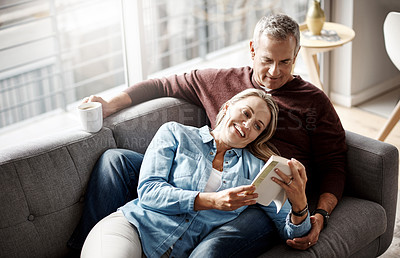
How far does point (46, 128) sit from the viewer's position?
10.9 ft

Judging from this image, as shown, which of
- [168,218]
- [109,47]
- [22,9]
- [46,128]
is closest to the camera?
[168,218]

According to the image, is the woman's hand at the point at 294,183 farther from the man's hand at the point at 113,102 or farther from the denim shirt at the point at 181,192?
the man's hand at the point at 113,102

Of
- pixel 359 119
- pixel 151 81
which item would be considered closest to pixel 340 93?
pixel 359 119

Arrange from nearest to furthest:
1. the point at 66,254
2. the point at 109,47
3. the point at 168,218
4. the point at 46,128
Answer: the point at 168,218, the point at 66,254, the point at 46,128, the point at 109,47

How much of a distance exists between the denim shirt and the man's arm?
0.9 inches

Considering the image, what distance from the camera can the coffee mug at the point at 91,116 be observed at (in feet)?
6.81

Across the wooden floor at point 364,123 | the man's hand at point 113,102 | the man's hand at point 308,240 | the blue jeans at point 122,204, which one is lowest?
the wooden floor at point 364,123

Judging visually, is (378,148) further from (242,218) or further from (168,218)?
(168,218)

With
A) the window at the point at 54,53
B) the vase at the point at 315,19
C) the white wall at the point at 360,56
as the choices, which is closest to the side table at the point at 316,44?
the vase at the point at 315,19

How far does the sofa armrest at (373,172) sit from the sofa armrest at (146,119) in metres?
0.65

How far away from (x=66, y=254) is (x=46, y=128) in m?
1.49

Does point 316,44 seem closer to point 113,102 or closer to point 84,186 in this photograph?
point 113,102

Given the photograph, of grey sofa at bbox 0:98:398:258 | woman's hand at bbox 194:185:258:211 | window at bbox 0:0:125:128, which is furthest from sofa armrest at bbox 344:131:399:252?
window at bbox 0:0:125:128

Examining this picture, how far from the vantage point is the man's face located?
2.09 metres
